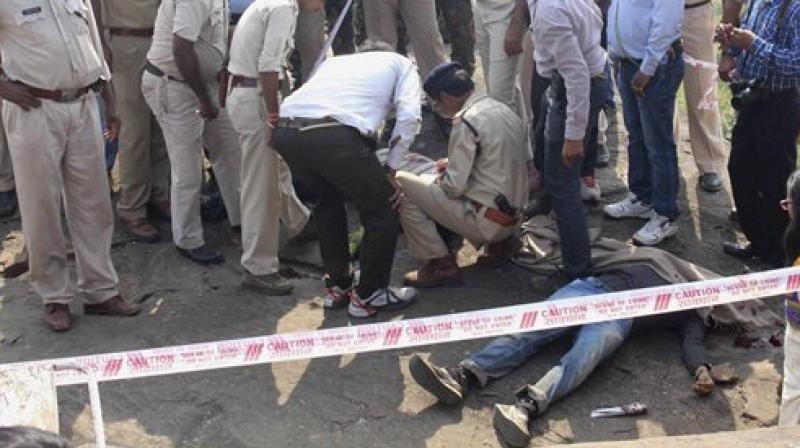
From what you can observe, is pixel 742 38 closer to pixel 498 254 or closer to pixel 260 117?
pixel 498 254

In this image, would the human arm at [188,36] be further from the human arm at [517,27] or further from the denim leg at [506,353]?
the denim leg at [506,353]

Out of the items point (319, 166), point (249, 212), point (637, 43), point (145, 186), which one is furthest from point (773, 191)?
point (145, 186)

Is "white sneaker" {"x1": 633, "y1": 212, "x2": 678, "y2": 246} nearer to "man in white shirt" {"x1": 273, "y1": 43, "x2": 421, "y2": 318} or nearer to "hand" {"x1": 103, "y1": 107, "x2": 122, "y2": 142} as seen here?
"man in white shirt" {"x1": 273, "y1": 43, "x2": 421, "y2": 318}

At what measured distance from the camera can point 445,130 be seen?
716 cm

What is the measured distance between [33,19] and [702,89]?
406 centimetres

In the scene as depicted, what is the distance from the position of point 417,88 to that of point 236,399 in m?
1.79

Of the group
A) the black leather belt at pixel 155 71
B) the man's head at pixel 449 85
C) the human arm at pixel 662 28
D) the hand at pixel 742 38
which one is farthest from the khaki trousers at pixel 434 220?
the hand at pixel 742 38

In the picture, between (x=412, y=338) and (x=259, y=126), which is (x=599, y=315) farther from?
(x=259, y=126)

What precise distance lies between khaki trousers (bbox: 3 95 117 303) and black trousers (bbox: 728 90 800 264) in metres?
3.53

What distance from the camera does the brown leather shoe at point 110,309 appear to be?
5.23m

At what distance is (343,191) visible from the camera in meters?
5.04

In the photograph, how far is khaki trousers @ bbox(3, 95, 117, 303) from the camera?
4.73m

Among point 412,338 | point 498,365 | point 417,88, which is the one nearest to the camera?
point 412,338

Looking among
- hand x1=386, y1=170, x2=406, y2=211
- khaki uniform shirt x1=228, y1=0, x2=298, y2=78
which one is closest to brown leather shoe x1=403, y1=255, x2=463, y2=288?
hand x1=386, y1=170, x2=406, y2=211
